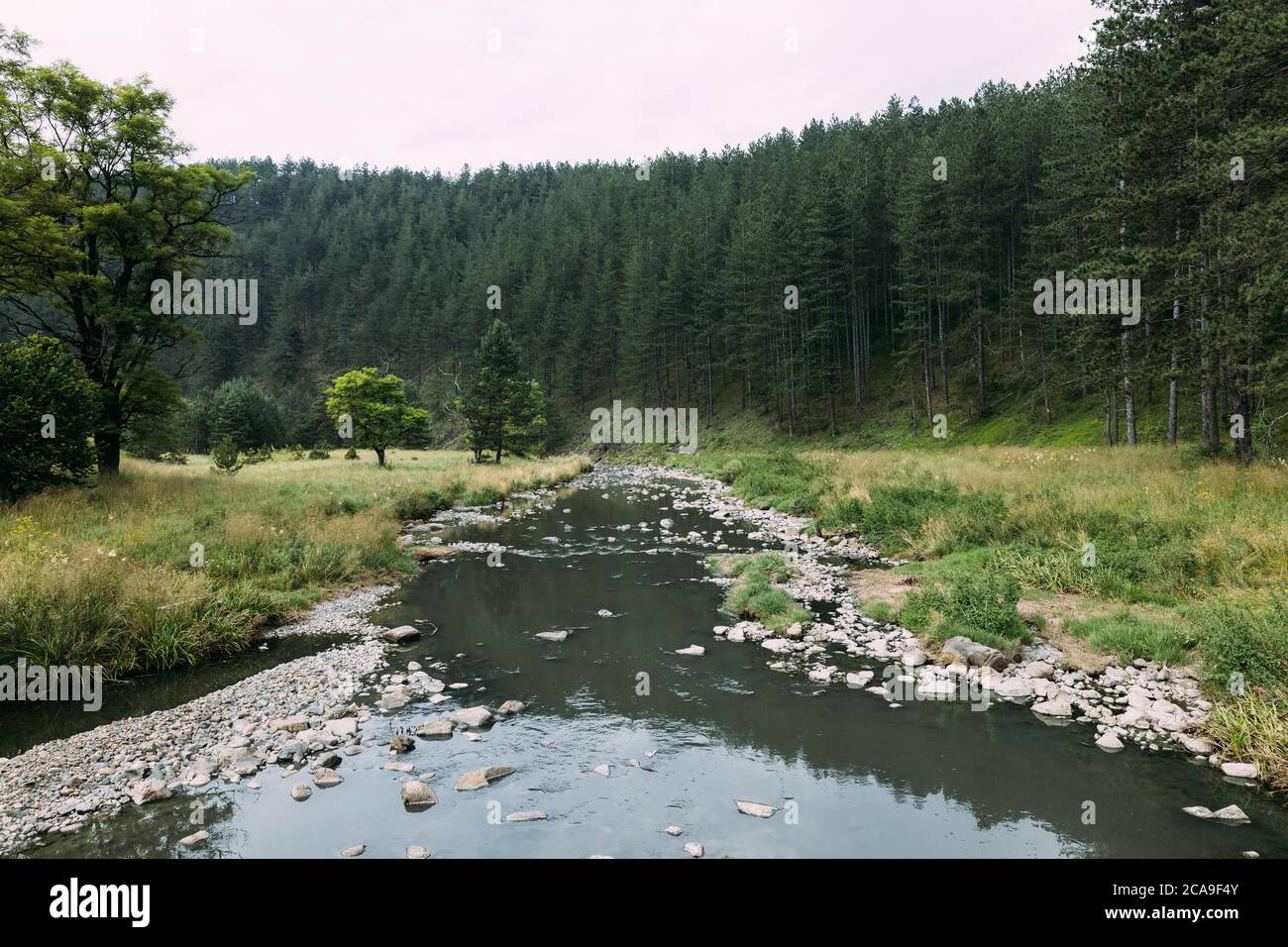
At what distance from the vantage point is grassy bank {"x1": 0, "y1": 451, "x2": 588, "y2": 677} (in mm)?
9648

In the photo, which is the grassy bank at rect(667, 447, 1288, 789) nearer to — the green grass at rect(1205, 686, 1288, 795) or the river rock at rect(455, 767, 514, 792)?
the green grass at rect(1205, 686, 1288, 795)

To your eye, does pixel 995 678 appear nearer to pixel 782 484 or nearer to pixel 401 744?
pixel 401 744

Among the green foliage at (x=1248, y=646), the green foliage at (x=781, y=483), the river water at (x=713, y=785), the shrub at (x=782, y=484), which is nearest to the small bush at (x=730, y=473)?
the green foliage at (x=781, y=483)

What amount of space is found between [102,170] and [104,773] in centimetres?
2382

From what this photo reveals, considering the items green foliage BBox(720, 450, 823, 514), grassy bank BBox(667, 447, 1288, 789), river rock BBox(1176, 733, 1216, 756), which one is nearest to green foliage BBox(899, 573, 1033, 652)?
grassy bank BBox(667, 447, 1288, 789)

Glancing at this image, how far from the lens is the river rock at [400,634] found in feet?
38.5

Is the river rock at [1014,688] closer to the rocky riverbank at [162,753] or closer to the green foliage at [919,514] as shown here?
the green foliage at [919,514]

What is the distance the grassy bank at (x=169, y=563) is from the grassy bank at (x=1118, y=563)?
1230 centimetres

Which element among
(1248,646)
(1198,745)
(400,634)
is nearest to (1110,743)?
(1198,745)

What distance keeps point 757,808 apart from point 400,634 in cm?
792

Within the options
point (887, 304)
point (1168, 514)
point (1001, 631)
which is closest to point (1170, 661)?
point (1001, 631)
